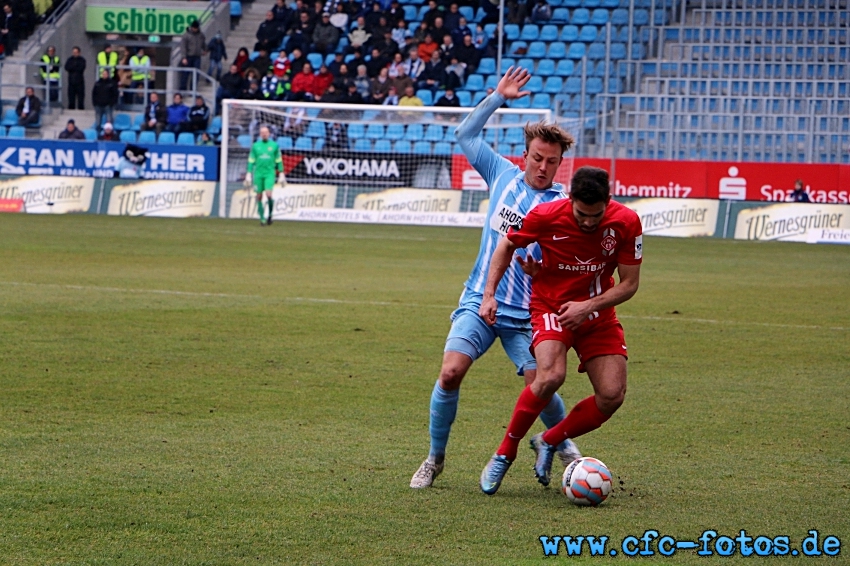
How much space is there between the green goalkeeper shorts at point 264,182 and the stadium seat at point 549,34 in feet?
35.5

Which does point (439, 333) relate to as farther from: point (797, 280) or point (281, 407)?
point (797, 280)

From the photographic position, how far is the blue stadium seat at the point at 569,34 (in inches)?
1284

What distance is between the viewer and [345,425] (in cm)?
696

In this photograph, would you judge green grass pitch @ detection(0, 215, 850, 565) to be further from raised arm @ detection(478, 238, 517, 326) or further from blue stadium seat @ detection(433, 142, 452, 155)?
blue stadium seat @ detection(433, 142, 452, 155)

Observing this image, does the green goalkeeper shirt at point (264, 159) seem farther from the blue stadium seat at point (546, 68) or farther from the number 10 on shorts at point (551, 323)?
the number 10 on shorts at point (551, 323)

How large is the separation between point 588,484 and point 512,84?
83.4 inches

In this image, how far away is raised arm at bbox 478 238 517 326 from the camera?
5449 mm

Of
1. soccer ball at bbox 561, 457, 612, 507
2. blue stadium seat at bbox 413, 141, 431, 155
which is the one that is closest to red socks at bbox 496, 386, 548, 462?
soccer ball at bbox 561, 457, 612, 507

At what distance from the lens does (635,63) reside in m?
31.3

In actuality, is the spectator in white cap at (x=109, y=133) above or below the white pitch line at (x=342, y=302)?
above

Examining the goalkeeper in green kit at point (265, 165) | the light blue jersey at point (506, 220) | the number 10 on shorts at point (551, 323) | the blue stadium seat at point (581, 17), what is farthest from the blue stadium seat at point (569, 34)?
the number 10 on shorts at point (551, 323)

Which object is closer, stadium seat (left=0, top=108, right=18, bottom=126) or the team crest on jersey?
the team crest on jersey

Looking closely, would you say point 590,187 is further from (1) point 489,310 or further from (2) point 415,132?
(2) point 415,132

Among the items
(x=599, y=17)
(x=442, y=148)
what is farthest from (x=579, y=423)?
(x=599, y=17)
